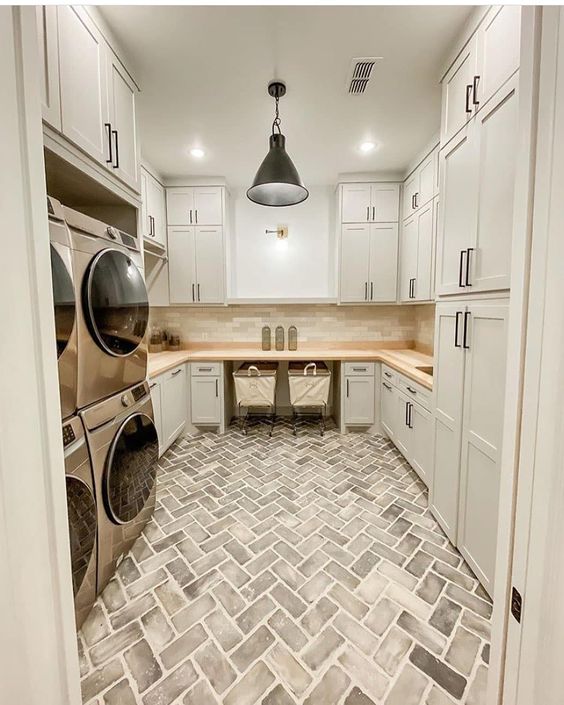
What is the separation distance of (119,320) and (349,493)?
193 centimetres

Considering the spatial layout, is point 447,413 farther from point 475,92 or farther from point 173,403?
point 173,403

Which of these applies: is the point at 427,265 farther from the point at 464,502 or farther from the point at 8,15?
the point at 8,15

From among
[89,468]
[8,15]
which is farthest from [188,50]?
[89,468]

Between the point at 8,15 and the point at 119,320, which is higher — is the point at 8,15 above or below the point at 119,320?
above

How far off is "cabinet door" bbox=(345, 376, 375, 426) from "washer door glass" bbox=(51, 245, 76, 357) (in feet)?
9.01

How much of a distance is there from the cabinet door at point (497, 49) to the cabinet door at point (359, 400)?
2440mm

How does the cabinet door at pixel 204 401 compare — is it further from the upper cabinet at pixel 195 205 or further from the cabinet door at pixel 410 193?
the cabinet door at pixel 410 193

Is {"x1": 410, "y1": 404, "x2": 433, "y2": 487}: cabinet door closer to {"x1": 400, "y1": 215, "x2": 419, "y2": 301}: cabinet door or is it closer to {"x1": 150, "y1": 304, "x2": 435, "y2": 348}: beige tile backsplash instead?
{"x1": 400, "y1": 215, "x2": 419, "y2": 301}: cabinet door

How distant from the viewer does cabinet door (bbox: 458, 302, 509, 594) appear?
1.45 meters

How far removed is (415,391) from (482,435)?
944 mm

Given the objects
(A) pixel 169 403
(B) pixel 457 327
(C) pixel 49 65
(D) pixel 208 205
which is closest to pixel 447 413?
(B) pixel 457 327

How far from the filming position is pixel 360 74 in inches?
79.5

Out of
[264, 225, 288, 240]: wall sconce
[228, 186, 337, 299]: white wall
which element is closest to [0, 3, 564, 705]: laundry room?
[228, 186, 337, 299]: white wall

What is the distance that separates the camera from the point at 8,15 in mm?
442
